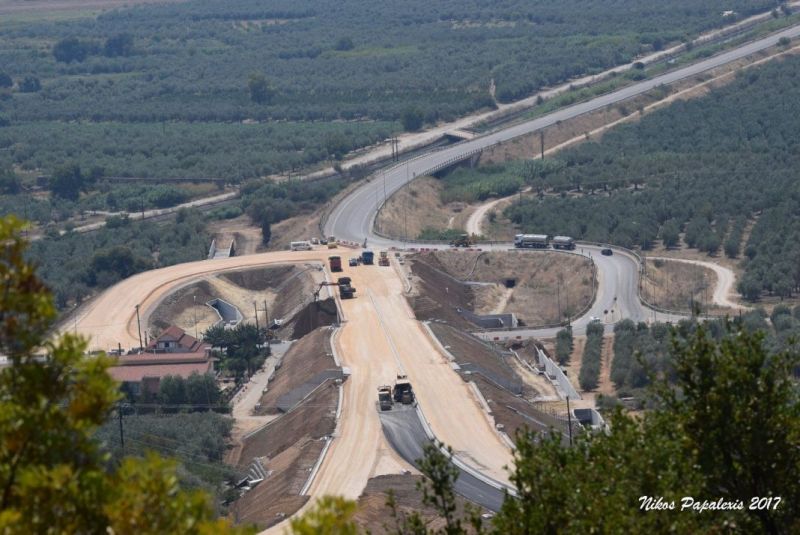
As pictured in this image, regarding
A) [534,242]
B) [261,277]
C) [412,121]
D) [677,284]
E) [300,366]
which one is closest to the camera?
[300,366]

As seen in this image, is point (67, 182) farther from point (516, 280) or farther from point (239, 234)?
point (516, 280)

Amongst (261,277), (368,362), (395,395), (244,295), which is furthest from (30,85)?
(395,395)

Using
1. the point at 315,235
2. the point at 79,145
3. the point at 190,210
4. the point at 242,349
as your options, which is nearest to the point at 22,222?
the point at 242,349

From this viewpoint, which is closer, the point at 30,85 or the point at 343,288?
the point at 343,288

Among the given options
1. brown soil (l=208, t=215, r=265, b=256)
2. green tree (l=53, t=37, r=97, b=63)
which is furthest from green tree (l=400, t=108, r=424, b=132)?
green tree (l=53, t=37, r=97, b=63)

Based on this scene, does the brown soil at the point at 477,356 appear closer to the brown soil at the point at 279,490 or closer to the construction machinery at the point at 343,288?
the construction machinery at the point at 343,288

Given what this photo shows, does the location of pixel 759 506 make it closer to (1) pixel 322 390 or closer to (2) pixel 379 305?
(1) pixel 322 390
